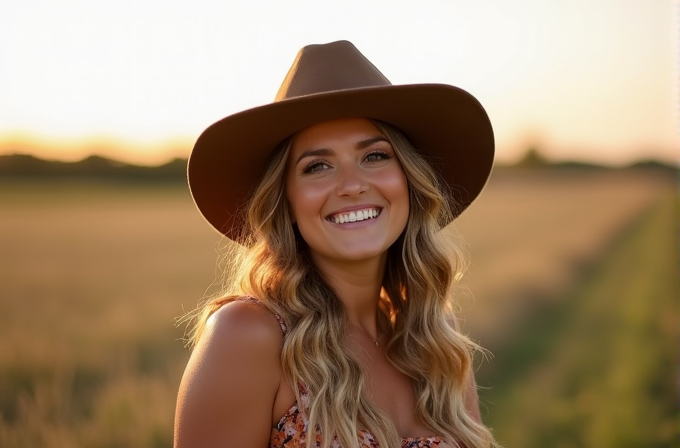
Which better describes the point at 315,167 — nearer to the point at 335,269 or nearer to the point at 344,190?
the point at 344,190

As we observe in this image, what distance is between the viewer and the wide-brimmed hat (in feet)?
10.5

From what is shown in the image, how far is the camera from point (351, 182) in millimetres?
3236

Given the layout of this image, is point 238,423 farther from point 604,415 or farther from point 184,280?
point 184,280

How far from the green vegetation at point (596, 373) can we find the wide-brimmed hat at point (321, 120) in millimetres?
2896

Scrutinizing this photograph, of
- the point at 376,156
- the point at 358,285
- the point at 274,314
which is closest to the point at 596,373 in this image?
the point at 358,285

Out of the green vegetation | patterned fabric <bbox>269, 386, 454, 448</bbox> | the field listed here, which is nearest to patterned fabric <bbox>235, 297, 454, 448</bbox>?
patterned fabric <bbox>269, 386, 454, 448</bbox>

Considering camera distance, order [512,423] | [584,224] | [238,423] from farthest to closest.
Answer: [584,224], [512,423], [238,423]

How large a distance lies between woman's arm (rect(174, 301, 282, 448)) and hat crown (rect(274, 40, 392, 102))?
0.86 m

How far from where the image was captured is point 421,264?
12.0 feet

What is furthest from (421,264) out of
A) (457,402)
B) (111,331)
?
(111,331)

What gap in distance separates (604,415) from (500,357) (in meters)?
2.33

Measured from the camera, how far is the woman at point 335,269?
2.97 metres

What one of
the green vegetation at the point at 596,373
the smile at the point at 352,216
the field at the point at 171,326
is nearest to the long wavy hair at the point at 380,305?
the smile at the point at 352,216

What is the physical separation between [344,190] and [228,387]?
2.62ft
